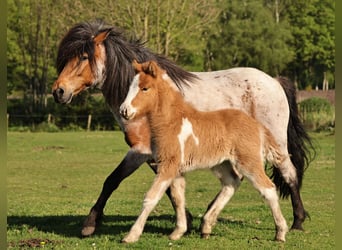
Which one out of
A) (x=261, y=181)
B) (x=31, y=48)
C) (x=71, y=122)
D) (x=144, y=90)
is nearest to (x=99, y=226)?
(x=144, y=90)

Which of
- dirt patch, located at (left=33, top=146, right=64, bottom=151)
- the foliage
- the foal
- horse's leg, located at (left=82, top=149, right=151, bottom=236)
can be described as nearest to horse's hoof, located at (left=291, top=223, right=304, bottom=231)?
the foal

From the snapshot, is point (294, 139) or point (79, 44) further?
point (294, 139)

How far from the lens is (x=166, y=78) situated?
750 centimetres

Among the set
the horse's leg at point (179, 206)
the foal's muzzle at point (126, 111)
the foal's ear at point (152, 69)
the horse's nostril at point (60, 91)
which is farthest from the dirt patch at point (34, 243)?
the foal's ear at point (152, 69)

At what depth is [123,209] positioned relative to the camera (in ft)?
37.9

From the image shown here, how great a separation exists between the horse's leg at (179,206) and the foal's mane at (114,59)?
131cm

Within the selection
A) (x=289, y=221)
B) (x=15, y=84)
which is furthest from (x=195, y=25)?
(x=289, y=221)

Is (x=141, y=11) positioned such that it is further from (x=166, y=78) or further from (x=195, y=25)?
(x=166, y=78)

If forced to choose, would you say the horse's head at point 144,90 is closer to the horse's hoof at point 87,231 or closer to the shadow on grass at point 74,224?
the horse's hoof at point 87,231

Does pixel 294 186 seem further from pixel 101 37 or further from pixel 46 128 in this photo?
pixel 46 128

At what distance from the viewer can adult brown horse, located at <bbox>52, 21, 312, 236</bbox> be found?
8.21 m

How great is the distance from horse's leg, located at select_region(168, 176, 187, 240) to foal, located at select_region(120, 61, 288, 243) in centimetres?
64

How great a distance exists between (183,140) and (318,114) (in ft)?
101

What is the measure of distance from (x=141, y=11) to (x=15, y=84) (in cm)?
1576
